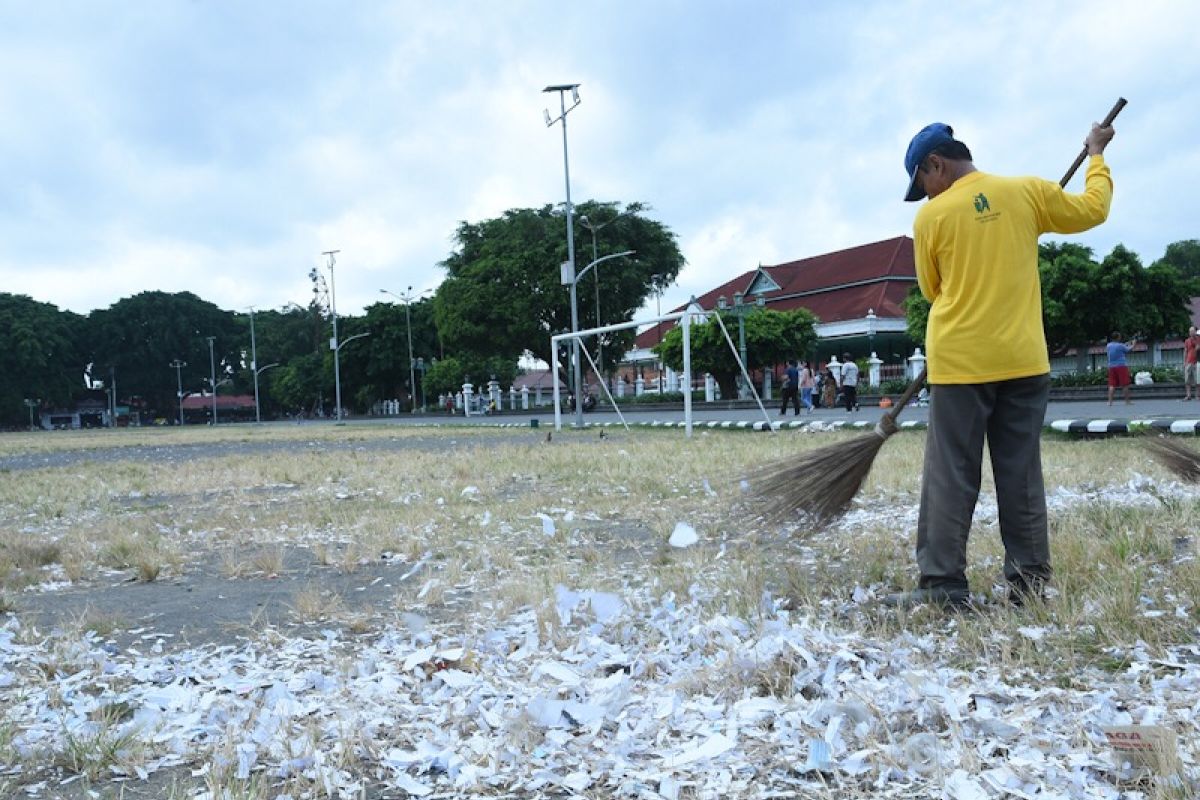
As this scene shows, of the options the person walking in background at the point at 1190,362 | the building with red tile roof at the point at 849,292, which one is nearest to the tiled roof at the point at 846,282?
the building with red tile roof at the point at 849,292

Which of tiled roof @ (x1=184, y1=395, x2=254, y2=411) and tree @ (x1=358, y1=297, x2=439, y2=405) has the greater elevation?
tree @ (x1=358, y1=297, x2=439, y2=405)

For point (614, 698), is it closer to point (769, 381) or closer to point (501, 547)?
point (501, 547)

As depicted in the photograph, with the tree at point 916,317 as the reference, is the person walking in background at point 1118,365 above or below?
below

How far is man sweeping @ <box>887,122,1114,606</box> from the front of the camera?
3113 millimetres

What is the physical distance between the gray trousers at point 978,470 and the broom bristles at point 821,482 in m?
0.70

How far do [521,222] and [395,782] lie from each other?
43665 millimetres

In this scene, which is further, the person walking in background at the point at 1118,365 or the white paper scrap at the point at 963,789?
the person walking in background at the point at 1118,365

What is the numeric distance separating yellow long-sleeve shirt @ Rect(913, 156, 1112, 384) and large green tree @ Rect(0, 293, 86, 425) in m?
74.4

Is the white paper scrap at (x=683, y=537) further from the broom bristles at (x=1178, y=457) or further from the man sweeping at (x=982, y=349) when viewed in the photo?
the broom bristles at (x=1178, y=457)

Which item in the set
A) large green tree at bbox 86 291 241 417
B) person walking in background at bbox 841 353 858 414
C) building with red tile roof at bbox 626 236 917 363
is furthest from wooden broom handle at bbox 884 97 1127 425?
large green tree at bbox 86 291 241 417

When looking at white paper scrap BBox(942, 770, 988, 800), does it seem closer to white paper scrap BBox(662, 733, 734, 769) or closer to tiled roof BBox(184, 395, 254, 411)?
white paper scrap BBox(662, 733, 734, 769)

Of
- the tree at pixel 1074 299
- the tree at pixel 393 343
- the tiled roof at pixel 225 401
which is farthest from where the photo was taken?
Result: the tiled roof at pixel 225 401

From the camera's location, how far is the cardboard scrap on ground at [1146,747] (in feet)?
6.36

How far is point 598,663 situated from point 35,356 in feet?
245
